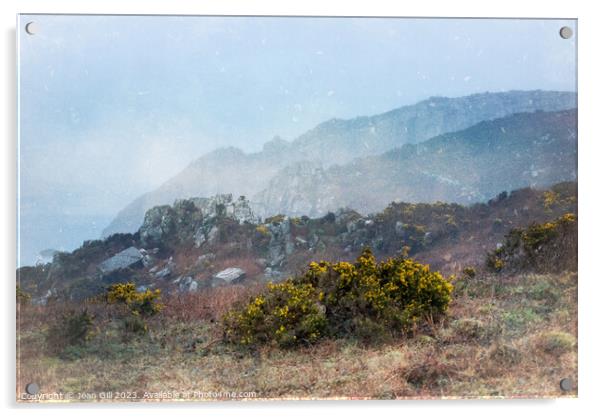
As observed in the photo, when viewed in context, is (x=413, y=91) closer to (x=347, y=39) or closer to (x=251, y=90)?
(x=347, y=39)

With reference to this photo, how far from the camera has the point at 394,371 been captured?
7207mm

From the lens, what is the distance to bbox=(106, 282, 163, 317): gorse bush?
25.1 ft

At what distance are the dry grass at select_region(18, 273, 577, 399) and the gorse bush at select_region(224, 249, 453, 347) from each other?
0.17 metres

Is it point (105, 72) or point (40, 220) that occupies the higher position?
point (105, 72)

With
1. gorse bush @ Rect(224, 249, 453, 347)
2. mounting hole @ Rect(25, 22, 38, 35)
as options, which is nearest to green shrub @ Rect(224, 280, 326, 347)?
gorse bush @ Rect(224, 249, 453, 347)

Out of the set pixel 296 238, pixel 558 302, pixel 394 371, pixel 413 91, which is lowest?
pixel 394 371

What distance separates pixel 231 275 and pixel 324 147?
6.24 ft

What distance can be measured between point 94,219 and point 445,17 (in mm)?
4845

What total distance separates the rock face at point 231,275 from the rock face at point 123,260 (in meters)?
0.98

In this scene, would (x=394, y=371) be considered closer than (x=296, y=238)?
Yes

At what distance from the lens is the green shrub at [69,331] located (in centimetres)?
745

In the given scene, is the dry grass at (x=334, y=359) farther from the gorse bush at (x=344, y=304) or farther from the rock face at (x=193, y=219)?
the rock face at (x=193, y=219)

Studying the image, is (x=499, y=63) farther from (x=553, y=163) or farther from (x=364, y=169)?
(x=364, y=169)

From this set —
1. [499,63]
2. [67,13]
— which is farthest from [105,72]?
[499,63]
